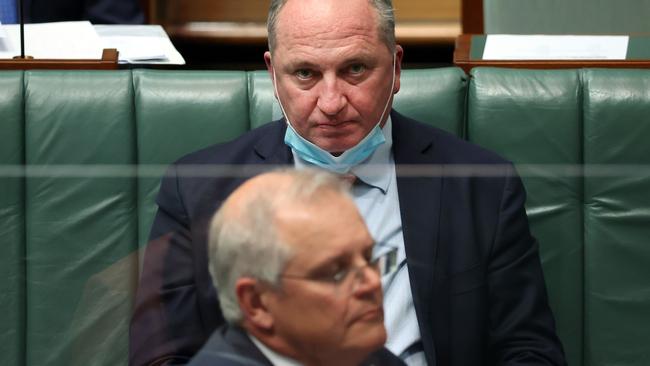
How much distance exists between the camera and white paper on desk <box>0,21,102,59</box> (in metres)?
1.99

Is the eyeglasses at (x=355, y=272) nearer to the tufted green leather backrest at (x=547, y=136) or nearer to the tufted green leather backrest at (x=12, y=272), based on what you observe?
the tufted green leather backrest at (x=12, y=272)

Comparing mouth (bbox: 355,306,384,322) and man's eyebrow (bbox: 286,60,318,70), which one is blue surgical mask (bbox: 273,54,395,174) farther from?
mouth (bbox: 355,306,384,322)

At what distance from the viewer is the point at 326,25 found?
1.57 m

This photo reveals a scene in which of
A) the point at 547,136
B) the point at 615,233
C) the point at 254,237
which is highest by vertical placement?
the point at 254,237

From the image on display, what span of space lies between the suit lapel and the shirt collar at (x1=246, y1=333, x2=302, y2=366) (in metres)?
0.15

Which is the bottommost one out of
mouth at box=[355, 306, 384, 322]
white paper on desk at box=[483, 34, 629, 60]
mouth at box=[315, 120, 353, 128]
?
mouth at box=[355, 306, 384, 322]

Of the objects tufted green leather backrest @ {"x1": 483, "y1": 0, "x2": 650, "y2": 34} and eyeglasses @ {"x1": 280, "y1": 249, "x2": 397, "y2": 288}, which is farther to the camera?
tufted green leather backrest @ {"x1": 483, "y1": 0, "x2": 650, "y2": 34}

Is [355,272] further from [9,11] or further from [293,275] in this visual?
[9,11]

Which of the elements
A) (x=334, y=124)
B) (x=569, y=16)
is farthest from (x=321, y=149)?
(x=569, y=16)

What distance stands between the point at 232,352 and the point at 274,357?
4cm

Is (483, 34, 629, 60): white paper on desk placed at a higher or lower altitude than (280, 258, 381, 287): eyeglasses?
higher

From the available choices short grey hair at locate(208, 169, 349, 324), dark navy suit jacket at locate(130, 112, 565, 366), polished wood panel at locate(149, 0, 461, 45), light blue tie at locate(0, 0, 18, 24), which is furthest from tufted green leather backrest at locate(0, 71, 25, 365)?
polished wood panel at locate(149, 0, 461, 45)

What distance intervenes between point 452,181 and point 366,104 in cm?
54

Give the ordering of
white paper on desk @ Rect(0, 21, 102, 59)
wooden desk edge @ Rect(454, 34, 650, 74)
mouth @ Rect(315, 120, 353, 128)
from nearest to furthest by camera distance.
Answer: mouth @ Rect(315, 120, 353, 128) < wooden desk edge @ Rect(454, 34, 650, 74) < white paper on desk @ Rect(0, 21, 102, 59)
